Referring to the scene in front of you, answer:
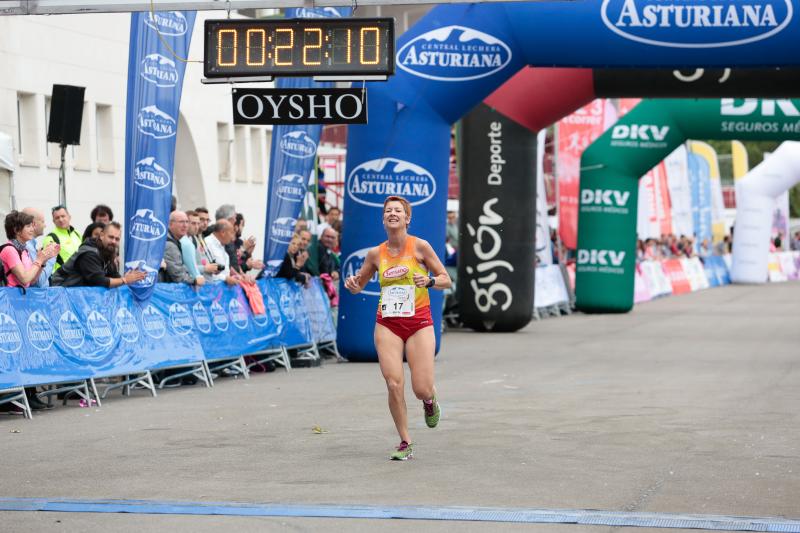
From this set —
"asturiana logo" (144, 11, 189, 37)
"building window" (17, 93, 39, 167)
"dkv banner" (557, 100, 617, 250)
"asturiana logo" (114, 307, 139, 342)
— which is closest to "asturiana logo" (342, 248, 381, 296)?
"asturiana logo" (144, 11, 189, 37)

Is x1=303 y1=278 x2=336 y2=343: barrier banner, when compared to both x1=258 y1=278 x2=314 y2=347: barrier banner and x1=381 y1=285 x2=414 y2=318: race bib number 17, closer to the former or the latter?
x1=258 y1=278 x2=314 y2=347: barrier banner

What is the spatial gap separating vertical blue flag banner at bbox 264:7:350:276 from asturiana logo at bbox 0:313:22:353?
5.75 metres

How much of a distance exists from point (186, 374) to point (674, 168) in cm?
3312

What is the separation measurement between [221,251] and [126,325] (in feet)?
8.94

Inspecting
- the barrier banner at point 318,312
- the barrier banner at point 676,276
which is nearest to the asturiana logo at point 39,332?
the barrier banner at point 318,312

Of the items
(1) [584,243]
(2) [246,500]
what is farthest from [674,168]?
(2) [246,500]

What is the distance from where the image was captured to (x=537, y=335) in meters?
23.0

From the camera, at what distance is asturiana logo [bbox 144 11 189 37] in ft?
47.8

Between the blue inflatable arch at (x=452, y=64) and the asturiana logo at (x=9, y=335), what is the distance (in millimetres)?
5960

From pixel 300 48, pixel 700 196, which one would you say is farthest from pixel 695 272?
pixel 300 48

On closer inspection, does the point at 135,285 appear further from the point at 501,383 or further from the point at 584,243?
the point at 584,243

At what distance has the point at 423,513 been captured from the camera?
24.6ft

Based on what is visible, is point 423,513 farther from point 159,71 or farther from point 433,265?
point 159,71

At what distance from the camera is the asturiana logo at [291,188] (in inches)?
714
